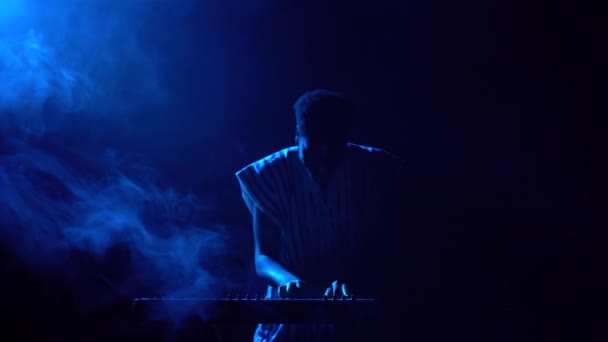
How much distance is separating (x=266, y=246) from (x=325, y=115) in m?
0.70

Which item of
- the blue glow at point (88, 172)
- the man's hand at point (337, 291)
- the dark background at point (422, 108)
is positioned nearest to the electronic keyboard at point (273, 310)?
the man's hand at point (337, 291)

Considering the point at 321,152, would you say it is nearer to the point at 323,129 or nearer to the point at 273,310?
the point at 323,129

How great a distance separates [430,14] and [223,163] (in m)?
1.88

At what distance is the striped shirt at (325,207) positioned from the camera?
80.1 inches

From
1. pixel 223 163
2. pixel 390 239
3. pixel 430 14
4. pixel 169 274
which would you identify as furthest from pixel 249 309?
pixel 430 14

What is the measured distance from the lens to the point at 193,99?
Answer: 3055 millimetres

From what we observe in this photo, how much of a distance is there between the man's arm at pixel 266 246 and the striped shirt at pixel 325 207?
1.2 inches

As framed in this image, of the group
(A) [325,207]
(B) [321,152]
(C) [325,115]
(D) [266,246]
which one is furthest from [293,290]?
(C) [325,115]

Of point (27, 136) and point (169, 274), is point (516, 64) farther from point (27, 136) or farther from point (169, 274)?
point (27, 136)

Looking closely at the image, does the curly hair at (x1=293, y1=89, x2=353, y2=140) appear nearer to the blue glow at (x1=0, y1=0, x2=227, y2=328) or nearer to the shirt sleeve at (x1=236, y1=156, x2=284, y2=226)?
the shirt sleeve at (x1=236, y1=156, x2=284, y2=226)

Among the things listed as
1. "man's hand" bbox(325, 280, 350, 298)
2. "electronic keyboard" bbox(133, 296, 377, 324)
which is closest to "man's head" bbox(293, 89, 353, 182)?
"man's hand" bbox(325, 280, 350, 298)

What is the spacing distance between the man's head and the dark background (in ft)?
3.06

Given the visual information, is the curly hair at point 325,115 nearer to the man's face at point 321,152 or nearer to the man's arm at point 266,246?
the man's face at point 321,152

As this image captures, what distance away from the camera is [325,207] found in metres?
2.10
